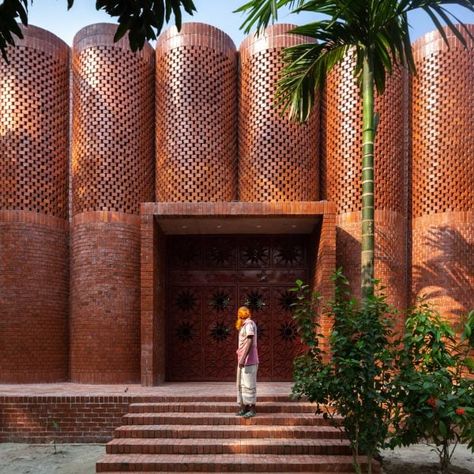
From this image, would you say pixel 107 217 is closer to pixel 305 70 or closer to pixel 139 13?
pixel 305 70

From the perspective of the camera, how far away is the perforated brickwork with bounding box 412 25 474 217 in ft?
32.1

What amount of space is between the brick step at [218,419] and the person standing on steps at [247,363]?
0.13 meters

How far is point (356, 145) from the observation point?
10.1 metres

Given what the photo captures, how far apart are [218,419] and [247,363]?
978mm

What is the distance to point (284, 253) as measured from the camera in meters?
10.8

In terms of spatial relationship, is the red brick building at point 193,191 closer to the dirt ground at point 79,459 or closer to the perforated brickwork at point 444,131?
the perforated brickwork at point 444,131

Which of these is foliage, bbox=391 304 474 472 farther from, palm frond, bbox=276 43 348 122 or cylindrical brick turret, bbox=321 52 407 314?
palm frond, bbox=276 43 348 122

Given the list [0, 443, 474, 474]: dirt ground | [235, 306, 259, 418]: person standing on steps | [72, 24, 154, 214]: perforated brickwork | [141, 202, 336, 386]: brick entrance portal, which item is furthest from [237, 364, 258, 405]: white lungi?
[72, 24, 154, 214]: perforated brickwork

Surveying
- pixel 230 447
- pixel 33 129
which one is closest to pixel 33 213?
pixel 33 129

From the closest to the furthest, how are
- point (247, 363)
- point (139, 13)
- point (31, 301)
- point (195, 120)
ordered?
1. point (139, 13)
2. point (247, 363)
3. point (31, 301)
4. point (195, 120)

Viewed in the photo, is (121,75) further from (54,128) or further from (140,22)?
(140,22)

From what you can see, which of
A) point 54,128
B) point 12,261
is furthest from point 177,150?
point 12,261

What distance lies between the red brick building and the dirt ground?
2.12 metres

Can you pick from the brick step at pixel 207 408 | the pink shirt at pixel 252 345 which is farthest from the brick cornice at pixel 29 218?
the pink shirt at pixel 252 345
